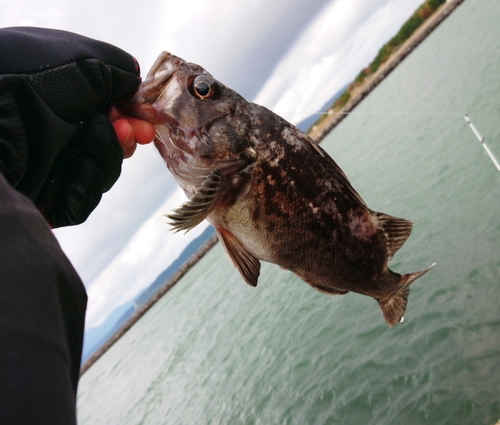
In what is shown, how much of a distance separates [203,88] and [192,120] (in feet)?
0.91

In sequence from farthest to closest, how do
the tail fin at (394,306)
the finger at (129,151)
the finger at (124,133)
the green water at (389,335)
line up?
the green water at (389,335), the tail fin at (394,306), the finger at (129,151), the finger at (124,133)

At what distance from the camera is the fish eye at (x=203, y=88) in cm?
291

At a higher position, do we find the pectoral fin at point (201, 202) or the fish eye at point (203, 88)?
the fish eye at point (203, 88)

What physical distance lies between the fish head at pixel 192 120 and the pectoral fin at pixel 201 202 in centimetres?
27

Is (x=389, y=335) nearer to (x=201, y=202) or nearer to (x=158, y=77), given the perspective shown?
(x=201, y=202)

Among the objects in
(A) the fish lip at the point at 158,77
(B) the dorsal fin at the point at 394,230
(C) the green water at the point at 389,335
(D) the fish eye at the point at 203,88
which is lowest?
(C) the green water at the point at 389,335

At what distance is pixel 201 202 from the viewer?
2.49 meters

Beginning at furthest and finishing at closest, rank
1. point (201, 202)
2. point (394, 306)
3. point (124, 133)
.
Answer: point (394, 306), point (124, 133), point (201, 202)

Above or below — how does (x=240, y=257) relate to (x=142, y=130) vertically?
below

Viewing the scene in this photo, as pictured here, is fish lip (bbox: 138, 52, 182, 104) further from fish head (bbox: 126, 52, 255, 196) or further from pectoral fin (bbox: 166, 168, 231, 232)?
pectoral fin (bbox: 166, 168, 231, 232)

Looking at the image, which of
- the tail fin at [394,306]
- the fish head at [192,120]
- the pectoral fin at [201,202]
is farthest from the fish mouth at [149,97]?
the tail fin at [394,306]

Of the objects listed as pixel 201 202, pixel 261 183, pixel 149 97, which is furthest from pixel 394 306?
pixel 149 97

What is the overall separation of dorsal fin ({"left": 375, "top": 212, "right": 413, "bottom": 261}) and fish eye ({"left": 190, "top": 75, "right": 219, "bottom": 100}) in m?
1.65

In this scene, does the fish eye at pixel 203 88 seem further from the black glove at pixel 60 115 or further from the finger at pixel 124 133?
the finger at pixel 124 133
